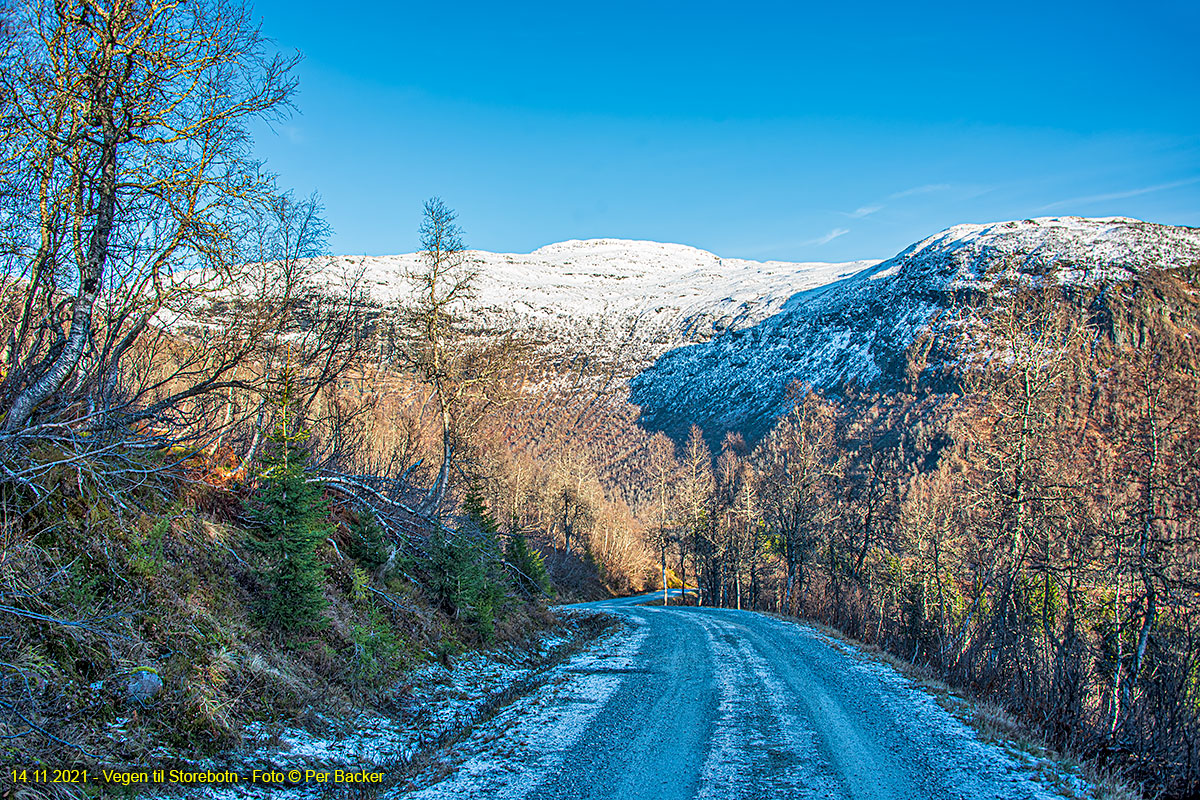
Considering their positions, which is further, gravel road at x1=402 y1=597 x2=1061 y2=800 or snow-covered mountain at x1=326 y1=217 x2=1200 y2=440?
snow-covered mountain at x1=326 y1=217 x2=1200 y2=440

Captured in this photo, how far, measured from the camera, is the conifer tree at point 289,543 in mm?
6248

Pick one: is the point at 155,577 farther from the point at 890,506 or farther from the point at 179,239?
the point at 890,506

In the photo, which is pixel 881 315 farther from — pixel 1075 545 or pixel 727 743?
pixel 727 743

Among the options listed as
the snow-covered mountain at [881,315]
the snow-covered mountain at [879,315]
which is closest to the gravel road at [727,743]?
the snow-covered mountain at [879,315]

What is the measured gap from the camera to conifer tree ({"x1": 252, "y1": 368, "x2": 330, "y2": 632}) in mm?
6248

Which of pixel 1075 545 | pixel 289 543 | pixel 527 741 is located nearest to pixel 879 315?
pixel 1075 545

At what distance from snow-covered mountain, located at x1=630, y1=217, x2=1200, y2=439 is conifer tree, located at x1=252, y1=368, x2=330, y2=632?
459 feet

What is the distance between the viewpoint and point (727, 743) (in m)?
5.78

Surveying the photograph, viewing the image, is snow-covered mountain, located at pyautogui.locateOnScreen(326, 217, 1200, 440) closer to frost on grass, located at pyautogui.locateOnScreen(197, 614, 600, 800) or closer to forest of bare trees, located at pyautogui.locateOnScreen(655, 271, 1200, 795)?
forest of bare trees, located at pyautogui.locateOnScreen(655, 271, 1200, 795)

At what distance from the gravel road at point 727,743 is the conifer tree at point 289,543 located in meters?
2.41

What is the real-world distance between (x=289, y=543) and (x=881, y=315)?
Answer: 182 m

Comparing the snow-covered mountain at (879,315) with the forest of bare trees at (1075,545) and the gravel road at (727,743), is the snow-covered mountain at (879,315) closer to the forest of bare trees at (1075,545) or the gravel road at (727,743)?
the forest of bare trees at (1075,545)

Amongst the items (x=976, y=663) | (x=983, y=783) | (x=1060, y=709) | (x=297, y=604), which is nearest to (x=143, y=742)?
(x=297, y=604)

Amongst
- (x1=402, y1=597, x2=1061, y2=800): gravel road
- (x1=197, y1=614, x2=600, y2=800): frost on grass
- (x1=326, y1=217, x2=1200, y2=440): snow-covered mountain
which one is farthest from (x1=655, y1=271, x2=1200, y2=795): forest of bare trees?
(x1=326, y1=217, x2=1200, y2=440): snow-covered mountain
